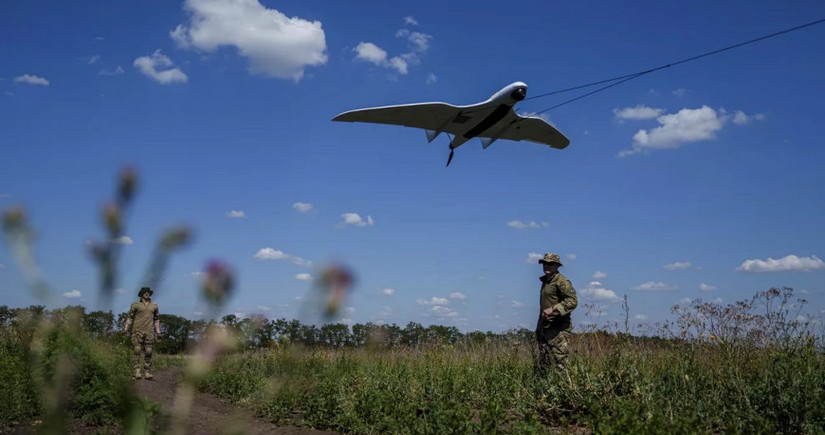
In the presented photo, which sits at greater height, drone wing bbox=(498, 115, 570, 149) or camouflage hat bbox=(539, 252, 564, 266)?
drone wing bbox=(498, 115, 570, 149)

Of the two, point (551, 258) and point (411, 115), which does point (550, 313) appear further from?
point (411, 115)

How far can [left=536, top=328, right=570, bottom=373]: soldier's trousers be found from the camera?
744cm

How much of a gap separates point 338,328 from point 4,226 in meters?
0.55

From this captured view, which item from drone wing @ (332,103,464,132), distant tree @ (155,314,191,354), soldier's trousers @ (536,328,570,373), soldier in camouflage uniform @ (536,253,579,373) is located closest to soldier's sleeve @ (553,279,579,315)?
soldier in camouflage uniform @ (536,253,579,373)

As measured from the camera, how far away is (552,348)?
7.56 metres

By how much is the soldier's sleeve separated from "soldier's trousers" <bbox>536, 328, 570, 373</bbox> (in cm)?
32

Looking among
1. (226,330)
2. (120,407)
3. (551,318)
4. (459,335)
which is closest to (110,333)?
(120,407)

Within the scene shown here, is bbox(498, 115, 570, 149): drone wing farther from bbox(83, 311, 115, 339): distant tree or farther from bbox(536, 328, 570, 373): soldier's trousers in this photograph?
bbox(83, 311, 115, 339): distant tree

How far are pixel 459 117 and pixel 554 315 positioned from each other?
252 inches

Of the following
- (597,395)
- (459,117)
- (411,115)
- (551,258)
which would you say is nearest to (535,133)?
(459,117)

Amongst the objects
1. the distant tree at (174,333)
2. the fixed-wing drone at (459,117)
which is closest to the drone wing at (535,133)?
the fixed-wing drone at (459,117)

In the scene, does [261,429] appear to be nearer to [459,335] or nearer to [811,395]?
[459,335]

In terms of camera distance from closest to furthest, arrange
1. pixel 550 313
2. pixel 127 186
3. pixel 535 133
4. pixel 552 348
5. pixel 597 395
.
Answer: pixel 127 186 → pixel 597 395 → pixel 550 313 → pixel 552 348 → pixel 535 133

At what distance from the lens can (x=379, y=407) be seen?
6.42 meters
